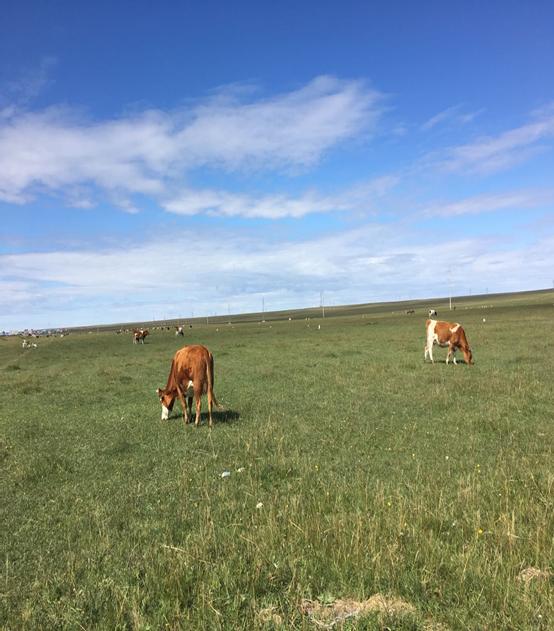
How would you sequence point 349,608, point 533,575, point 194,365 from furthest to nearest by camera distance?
point 194,365
point 533,575
point 349,608

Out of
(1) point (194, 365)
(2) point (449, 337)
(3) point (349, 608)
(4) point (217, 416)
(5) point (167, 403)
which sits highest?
(1) point (194, 365)

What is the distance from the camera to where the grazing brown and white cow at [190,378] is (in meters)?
13.8

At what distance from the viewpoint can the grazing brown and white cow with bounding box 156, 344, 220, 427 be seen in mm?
13789

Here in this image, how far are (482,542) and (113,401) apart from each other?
15726 mm

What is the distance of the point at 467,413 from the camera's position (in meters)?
13.5

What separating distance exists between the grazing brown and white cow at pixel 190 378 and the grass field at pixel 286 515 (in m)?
0.71

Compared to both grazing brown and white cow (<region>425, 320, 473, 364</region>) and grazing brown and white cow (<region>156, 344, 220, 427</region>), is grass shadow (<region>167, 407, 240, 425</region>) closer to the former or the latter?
grazing brown and white cow (<region>156, 344, 220, 427</region>)

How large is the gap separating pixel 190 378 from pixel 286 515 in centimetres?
775

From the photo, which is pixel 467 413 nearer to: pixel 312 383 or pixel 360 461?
pixel 360 461

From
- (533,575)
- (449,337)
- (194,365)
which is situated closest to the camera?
(533,575)

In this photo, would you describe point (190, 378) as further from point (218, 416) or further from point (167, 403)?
point (218, 416)

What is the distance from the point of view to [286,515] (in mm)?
6887

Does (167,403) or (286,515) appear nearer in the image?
(286,515)

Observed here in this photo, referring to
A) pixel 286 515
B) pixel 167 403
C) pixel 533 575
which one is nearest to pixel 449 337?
pixel 167 403
